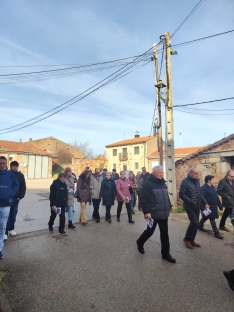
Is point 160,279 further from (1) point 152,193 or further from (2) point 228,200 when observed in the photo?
(2) point 228,200

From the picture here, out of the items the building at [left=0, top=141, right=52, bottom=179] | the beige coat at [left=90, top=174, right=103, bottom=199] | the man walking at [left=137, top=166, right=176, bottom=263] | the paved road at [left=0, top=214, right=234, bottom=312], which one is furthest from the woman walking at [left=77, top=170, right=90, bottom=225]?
the building at [left=0, top=141, right=52, bottom=179]

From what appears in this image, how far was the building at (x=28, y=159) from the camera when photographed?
3203 cm

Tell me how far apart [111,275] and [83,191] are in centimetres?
337

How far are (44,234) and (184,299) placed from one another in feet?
13.0

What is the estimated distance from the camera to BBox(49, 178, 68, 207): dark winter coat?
217 inches

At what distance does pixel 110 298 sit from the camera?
2.90 meters

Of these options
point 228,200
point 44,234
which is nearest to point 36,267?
point 44,234

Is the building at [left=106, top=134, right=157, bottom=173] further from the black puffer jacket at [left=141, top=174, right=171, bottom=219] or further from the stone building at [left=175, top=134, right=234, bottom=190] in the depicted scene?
the black puffer jacket at [left=141, top=174, right=171, bottom=219]

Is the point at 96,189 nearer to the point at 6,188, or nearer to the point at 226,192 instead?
the point at 6,188

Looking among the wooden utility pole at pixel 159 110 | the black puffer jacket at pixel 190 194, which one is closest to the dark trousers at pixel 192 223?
the black puffer jacket at pixel 190 194

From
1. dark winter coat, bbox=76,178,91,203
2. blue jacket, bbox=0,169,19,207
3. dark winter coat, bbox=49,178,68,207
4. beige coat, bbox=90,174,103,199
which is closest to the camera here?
blue jacket, bbox=0,169,19,207

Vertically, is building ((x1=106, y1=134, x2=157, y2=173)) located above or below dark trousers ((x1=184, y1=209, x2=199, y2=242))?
above

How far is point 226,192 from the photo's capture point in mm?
6227

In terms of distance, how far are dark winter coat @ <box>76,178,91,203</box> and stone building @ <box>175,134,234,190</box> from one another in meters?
6.19
